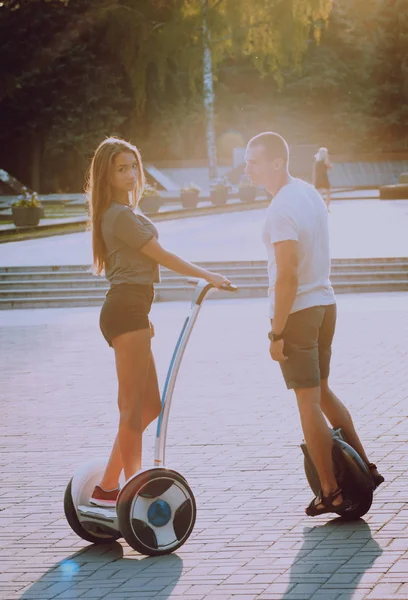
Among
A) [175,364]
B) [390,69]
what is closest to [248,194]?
[390,69]

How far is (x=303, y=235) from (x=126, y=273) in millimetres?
846

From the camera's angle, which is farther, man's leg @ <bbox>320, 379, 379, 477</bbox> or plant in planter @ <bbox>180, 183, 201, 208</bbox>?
plant in planter @ <bbox>180, 183, 201, 208</bbox>

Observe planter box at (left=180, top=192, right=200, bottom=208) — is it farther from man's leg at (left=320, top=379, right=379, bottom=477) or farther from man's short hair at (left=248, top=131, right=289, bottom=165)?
man's short hair at (left=248, top=131, right=289, bottom=165)

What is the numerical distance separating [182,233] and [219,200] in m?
12.2

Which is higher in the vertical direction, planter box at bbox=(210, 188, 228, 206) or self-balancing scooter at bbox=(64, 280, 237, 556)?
planter box at bbox=(210, 188, 228, 206)

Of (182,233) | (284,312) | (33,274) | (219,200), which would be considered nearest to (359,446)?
(284,312)

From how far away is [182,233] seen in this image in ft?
84.0

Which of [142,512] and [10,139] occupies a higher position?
[10,139]

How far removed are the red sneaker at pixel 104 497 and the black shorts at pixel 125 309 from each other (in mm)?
706

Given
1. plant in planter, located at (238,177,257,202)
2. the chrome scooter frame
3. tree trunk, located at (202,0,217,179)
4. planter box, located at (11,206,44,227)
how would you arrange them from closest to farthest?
the chrome scooter frame, planter box, located at (11,206,44,227), plant in planter, located at (238,177,257,202), tree trunk, located at (202,0,217,179)

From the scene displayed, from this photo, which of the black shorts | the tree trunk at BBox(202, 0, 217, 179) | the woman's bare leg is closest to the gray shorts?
the woman's bare leg

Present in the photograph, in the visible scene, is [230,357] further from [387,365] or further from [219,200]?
[219,200]

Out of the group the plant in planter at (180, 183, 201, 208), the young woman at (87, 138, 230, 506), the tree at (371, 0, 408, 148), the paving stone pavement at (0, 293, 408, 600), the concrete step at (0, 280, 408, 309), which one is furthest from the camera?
the tree at (371, 0, 408, 148)

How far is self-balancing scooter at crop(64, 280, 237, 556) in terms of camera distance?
4.95 metres
